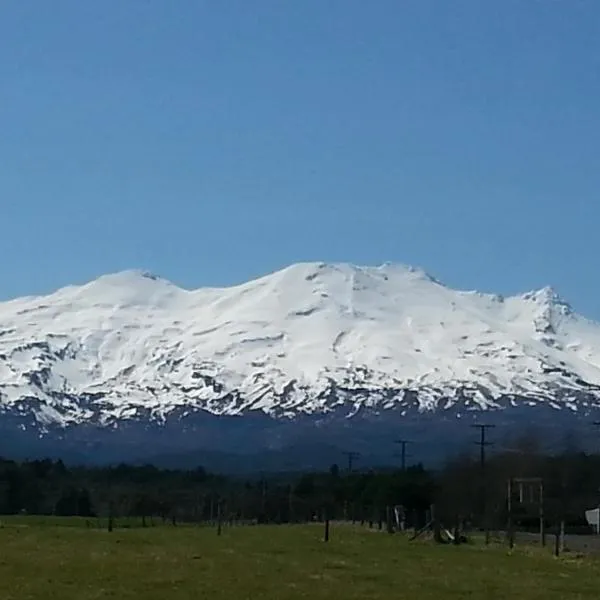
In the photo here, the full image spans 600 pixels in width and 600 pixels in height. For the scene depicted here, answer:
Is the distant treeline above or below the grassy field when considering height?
above

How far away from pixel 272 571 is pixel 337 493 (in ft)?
249

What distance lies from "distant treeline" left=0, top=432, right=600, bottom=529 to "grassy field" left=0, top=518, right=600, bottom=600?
706 inches

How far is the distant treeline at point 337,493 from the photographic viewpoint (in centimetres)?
8181

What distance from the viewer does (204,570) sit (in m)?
32.9

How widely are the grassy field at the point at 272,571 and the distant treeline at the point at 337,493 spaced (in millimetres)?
17941

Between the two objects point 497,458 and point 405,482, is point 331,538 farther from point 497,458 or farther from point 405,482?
point 497,458

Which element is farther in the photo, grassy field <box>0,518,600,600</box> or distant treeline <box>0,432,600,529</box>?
distant treeline <box>0,432,600,529</box>

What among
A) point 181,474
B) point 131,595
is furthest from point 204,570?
point 181,474

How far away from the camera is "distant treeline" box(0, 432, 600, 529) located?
8181 centimetres

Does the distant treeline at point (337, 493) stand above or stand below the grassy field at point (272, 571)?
above

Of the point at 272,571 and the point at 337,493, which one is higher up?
the point at 337,493

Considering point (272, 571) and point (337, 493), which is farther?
point (337, 493)

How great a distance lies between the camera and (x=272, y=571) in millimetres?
33000

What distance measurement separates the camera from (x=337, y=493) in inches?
4274
